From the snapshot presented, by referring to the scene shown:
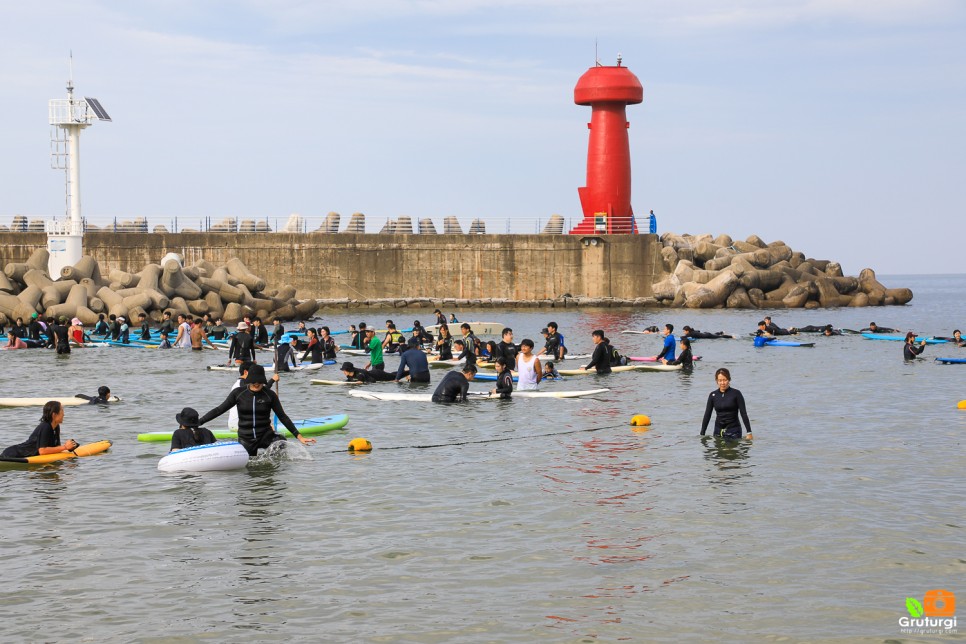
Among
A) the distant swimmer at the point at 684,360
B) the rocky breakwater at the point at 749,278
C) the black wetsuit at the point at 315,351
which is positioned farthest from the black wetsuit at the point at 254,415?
the rocky breakwater at the point at 749,278

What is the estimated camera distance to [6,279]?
4550cm

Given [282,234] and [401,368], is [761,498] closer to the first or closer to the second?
[401,368]

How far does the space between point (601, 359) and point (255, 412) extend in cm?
1440

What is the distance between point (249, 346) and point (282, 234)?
120 feet

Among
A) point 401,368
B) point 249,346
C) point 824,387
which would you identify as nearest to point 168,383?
point 249,346

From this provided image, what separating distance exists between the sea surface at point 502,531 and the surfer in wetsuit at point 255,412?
446 millimetres

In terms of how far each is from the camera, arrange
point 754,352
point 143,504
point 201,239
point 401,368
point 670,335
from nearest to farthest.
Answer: point 143,504, point 401,368, point 670,335, point 754,352, point 201,239

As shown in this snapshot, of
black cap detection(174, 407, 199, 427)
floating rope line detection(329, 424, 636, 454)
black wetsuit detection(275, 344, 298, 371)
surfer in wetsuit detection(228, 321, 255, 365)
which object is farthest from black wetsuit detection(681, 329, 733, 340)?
black cap detection(174, 407, 199, 427)

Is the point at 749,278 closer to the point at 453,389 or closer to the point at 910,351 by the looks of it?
the point at 910,351

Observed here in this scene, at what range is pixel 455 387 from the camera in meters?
21.7

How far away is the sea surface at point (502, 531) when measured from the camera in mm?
9047

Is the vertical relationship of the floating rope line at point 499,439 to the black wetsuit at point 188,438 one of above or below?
below

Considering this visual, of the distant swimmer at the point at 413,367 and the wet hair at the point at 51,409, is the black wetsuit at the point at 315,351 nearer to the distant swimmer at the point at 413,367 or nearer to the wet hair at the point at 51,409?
the distant swimmer at the point at 413,367

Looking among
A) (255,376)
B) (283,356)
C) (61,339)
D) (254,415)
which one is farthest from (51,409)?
(61,339)
